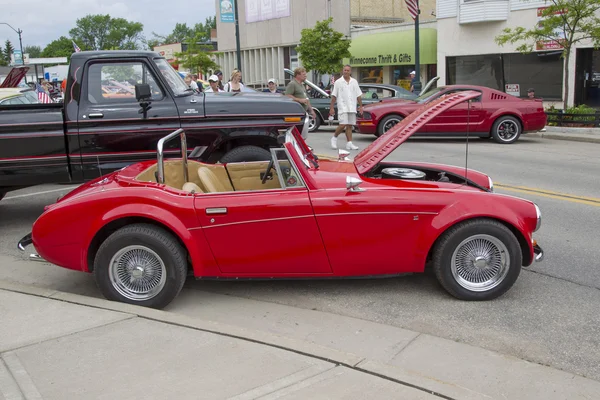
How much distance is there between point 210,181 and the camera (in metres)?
5.59

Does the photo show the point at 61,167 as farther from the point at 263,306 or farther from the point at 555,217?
the point at 555,217

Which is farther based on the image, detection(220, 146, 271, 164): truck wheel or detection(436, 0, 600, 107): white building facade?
detection(436, 0, 600, 107): white building facade

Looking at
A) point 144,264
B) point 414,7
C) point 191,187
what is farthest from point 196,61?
point 144,264

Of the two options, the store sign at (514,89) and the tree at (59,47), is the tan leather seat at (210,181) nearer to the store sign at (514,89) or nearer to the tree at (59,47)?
the store sign at (514,89)

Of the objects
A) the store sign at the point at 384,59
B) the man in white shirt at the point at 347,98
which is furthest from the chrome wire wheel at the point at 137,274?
the store sign at the point at 384,59

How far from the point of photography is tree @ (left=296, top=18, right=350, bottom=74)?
109 ft

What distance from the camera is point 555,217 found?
301 inches

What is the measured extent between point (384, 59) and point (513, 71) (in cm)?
827

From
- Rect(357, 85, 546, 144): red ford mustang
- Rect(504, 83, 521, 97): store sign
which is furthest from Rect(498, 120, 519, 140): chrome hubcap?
Rect(504, 83, 521, 97): store sign

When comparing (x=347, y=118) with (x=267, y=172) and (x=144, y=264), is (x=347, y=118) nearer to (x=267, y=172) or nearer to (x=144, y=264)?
(x=267, y=172)

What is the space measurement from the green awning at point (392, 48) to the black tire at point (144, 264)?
93.0 ft

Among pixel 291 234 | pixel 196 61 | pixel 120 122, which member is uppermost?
pixel 196 61

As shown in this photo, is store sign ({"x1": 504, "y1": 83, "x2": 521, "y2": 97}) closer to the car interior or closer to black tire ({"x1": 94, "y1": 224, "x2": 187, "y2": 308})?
the car interior

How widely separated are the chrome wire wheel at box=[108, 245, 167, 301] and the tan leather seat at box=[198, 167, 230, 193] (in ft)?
2.83
